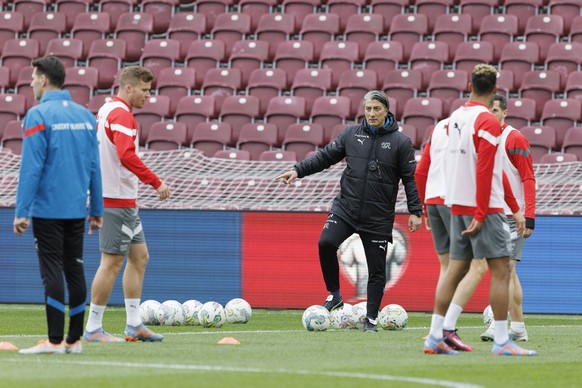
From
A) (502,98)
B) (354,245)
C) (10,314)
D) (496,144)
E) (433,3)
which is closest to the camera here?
(496,144)

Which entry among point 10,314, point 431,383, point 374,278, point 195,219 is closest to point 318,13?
point 195,219

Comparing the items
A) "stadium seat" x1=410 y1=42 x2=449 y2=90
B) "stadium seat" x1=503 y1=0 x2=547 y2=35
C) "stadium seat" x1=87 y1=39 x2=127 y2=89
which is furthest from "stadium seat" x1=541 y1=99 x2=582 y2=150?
"stadium seat" x1=87 y1=39 x2=127 y2=89

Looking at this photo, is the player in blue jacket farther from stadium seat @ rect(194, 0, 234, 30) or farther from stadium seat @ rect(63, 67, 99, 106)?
stadium seat @ rect(194, 0, 234, 30)

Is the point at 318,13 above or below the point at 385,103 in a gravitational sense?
above

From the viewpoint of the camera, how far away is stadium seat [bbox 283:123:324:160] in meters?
19.2

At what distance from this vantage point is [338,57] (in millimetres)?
21484

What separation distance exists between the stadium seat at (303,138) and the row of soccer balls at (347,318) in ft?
24.5

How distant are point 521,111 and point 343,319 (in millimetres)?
8733

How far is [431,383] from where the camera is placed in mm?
6789

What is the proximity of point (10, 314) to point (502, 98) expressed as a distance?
22.2 ft

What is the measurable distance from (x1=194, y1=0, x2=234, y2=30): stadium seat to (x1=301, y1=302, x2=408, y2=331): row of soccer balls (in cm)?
1249

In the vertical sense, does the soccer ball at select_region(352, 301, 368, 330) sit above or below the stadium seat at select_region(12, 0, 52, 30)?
below

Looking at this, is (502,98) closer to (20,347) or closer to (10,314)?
(20,347)

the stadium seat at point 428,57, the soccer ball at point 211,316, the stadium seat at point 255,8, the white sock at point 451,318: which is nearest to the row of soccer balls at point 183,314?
the soccer ball at point 211,316
